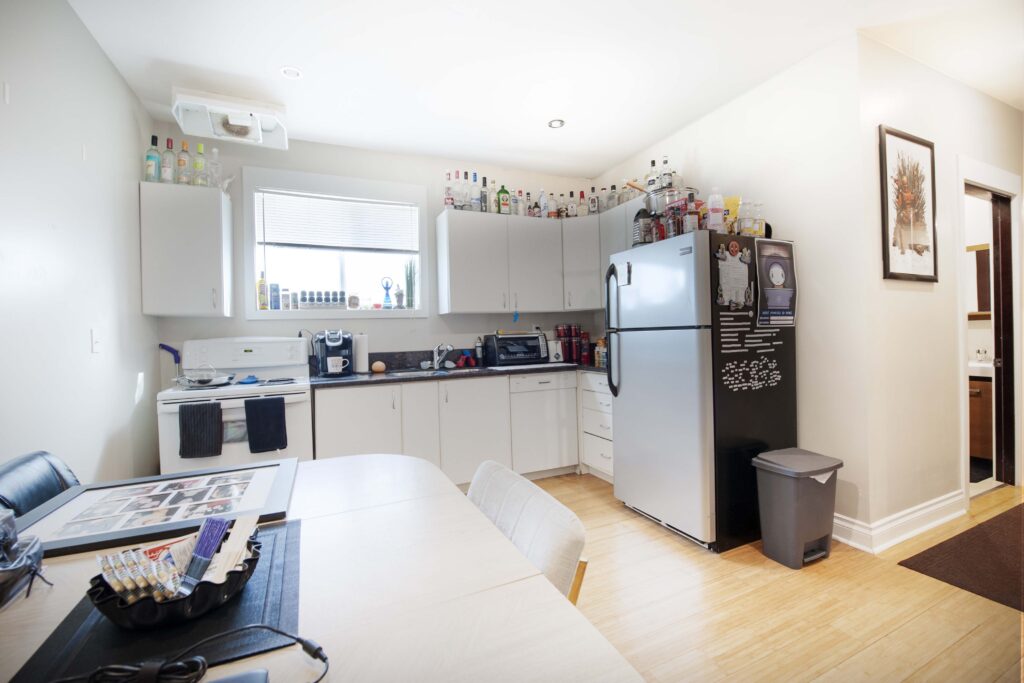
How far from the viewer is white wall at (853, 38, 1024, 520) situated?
2344 mm

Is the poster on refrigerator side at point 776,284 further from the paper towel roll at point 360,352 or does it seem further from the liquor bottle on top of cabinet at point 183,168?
the liquor bottle on top of cabinet at point 183,168

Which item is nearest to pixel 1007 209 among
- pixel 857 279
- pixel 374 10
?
pixel 857 279

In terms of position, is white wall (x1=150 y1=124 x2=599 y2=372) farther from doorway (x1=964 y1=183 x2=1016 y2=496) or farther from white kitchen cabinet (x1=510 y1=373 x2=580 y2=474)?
doorway (x1=964 y1=183 x2=1016 y2=496)

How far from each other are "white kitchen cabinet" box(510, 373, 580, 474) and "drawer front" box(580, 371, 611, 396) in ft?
0.32

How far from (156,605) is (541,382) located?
9.74 ft

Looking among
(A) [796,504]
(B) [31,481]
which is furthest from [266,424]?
(A) [796,504]

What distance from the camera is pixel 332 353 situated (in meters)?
3.25

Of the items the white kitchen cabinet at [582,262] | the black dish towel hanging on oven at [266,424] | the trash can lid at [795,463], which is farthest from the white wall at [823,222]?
the black dish towel hanging on oven at [266,424]

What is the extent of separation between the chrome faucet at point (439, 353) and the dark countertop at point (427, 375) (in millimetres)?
170

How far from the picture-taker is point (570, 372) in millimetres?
3621

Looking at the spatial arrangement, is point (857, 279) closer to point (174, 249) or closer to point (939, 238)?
point (939, 238)

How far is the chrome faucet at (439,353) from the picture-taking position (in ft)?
12.2

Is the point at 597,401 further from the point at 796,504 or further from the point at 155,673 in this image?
the point at 155,673

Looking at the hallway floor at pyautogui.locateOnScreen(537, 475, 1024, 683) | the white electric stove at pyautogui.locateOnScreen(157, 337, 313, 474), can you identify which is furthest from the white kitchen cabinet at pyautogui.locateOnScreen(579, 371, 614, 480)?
the white electric stove at pyautogui.locateOnScreen(157, 337, 313, 474)
